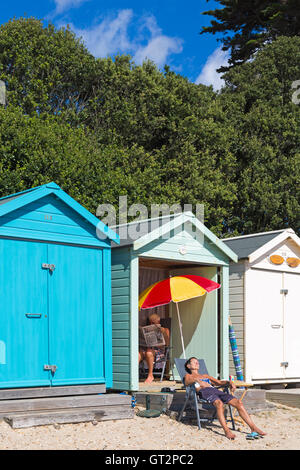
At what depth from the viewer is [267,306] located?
39.4 ft

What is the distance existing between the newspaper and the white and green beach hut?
48 centimetres

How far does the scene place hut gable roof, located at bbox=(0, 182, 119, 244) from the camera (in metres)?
8.24

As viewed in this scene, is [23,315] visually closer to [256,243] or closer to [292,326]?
[256,243]

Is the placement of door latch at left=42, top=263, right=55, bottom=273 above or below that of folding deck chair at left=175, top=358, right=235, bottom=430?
above

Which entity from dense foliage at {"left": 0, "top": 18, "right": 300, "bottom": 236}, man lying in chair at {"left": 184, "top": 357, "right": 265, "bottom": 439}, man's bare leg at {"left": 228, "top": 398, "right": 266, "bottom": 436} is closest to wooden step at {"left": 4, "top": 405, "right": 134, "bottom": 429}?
man lying in chair at {"left": 184, "top": 357, "right": 265, "bottom": 439}

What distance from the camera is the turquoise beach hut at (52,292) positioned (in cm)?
818

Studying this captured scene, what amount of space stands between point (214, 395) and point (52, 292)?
104 inches

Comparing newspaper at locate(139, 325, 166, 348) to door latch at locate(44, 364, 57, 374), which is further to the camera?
newspaper at locate(139, 325, 166, 348)

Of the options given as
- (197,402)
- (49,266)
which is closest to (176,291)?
(197,402)

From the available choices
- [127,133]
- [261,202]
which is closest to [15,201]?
[127,133]

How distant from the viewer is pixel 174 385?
10820mm

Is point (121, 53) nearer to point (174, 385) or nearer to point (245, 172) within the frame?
point (245, 172)

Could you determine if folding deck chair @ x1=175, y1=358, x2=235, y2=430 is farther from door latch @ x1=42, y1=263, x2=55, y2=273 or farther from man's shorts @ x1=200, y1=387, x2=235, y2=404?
door latch @ x1=42, y1=263, x2=55, y2=273
